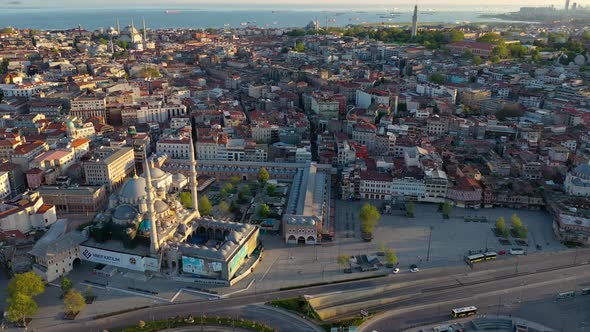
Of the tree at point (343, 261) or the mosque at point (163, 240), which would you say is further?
the tree at point (343, 261)

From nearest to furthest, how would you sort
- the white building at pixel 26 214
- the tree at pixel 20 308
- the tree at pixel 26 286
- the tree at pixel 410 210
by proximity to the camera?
the tree at pixel 20 308
the tree at pixel 26 286
the white building at pixel 26 214
the tree at pixel 410 210

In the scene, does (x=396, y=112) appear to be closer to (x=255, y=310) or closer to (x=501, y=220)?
(x=501, y=220)

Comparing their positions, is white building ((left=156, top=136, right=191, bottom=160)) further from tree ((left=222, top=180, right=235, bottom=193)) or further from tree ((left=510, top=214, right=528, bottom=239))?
tree ((left=510, top=214, right=528, bottom=239))

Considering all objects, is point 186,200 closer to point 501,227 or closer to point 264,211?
point 264,211

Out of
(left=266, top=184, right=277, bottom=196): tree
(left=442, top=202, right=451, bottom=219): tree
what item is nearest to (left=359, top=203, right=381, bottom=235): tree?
(left=442, top=202, right=451, bottom=219): tree

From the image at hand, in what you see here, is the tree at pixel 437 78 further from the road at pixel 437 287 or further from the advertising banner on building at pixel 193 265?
the advertising banner on building at pixel 193 265

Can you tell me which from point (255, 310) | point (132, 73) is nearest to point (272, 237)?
point (255, 310)

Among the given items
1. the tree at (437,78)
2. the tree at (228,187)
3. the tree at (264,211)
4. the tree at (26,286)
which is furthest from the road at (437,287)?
the tree at (437,78)
